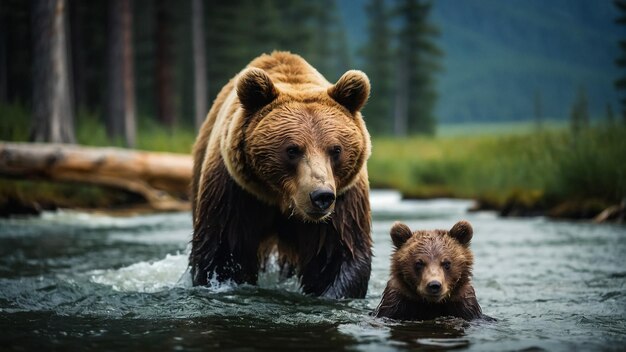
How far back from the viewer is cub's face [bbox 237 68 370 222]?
5008 mm

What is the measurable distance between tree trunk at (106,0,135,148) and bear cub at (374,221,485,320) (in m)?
15.8

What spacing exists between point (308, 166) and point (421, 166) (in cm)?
1685

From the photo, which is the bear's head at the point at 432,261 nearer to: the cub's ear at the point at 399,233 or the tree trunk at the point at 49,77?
the cub's ear at the point at 399,233

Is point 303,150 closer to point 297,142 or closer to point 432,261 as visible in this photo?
point 297,142

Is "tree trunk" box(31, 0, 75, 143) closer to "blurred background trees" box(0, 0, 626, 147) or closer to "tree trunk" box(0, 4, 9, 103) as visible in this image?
"blurred background trees" box(0, 0, 626, 147)

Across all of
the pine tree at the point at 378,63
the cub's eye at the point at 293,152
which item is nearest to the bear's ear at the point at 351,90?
the cub's eye at the point at 293,152

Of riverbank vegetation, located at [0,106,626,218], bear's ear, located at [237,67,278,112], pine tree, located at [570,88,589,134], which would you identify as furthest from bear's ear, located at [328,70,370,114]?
pine tree, located at [570,88,589,134]

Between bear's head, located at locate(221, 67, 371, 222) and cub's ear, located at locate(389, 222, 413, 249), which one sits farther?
cub's ear, located at locate(389, 222, 413, 249)

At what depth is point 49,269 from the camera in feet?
25.6

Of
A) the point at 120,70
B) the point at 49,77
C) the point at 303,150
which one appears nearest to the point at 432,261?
the point at 303,150

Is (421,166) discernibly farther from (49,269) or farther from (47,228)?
(49,269)

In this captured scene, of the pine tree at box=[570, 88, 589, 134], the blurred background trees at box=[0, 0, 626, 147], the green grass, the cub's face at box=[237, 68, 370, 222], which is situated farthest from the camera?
the blurred background trees at box=[0, 0, 626, 147]

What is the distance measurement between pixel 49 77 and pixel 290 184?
10.9 metres

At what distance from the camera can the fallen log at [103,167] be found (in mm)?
12266
